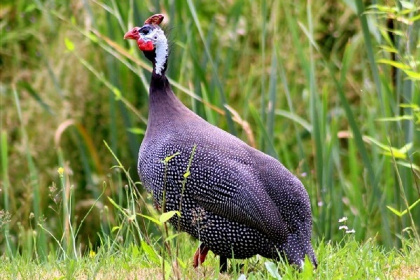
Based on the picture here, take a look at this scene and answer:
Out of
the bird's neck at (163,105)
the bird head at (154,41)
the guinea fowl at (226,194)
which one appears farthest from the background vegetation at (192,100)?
the guinea fowl at (226,194)

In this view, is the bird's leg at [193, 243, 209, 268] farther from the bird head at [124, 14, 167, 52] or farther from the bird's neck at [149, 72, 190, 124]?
the bird head at [124, 14, 167, 52]

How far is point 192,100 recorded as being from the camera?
512 cm

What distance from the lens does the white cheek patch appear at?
432 centimetres

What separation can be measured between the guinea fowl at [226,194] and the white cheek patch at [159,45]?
362mm

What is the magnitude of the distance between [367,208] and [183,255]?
1145 mm

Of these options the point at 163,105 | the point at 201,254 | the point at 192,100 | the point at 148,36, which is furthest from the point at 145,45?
the point at 201,254

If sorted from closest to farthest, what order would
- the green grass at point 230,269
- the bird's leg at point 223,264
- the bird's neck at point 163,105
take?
the green grass at point 230,269 < the bird's leg at point 223,264 < the bird's neck at point 163,105

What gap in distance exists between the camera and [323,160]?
4.89m

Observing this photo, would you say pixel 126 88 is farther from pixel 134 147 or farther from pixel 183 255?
pixel 183 255

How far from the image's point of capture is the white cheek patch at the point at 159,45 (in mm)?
4320

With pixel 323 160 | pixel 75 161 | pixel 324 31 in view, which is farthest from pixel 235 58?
pixel 323 160

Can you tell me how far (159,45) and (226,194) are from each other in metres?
0.89

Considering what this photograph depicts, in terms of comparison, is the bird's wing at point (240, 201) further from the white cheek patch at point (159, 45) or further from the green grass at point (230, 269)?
the white cheek patch at point (159, 45)

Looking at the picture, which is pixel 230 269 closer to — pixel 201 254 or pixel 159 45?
pixel 201 254
